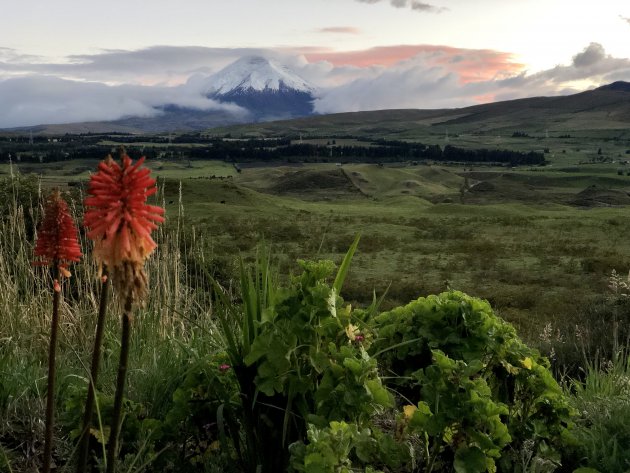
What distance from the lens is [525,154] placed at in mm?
160500

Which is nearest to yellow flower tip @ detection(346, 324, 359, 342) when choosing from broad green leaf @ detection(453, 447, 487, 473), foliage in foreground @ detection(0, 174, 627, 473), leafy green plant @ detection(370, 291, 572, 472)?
foliage in foreground @ detection(0, 174, 627, 473)

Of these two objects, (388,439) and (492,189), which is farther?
(492,189)

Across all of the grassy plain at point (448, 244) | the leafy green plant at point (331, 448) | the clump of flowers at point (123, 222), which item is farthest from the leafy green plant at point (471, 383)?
the clump of flowers at point (123, 222)

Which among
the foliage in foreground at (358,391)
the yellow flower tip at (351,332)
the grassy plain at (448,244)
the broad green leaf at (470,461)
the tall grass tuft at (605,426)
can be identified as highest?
the yellow flower tip at (351,332)

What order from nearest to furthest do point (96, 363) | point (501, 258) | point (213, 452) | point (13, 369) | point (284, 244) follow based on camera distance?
point (96, 363) → point (213, 452) → point (13, 369) → point (501, 258) → point (284, 244)

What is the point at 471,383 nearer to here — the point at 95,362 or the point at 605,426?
the point at 605,426

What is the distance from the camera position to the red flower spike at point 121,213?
2316mm

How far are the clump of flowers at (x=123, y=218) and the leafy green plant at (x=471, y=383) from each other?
193 cm

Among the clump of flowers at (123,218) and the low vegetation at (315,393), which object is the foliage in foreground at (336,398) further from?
the clump of flowers at (123,218)

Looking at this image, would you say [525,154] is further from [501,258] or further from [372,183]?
[501,258]

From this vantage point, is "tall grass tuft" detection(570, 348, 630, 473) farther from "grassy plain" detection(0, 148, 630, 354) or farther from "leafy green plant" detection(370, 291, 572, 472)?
"grassy plain" detection(0, 148, 630, 354)

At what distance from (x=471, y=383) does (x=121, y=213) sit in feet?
7.34

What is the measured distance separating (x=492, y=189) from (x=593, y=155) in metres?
80.6

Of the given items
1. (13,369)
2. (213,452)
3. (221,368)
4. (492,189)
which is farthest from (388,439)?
(492,189)
